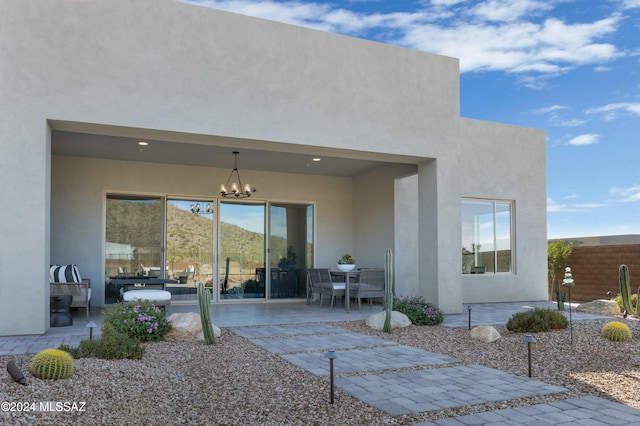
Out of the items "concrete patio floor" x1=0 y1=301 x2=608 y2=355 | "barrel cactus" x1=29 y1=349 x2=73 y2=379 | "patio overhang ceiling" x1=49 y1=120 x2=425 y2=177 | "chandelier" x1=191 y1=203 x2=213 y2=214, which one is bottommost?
"concrete patio floor" x1=0 y1=301 x2=608 y2=355

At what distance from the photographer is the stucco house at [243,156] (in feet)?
22.2

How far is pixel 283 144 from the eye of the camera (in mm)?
8195

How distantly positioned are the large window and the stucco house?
0.13 ft

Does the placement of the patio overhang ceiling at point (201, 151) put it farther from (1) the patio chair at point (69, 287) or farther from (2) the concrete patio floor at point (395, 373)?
(2) the concrete patio floor at point (395, 373)

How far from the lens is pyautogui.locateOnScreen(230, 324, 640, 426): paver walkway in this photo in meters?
3.68

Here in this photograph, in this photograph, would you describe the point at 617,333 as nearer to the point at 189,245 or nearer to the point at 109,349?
the point at 109,349

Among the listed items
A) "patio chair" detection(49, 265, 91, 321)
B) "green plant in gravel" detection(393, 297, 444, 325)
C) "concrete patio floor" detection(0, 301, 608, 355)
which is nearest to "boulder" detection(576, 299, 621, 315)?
"concrete patio floor" detection(0, 301, 608, 355)

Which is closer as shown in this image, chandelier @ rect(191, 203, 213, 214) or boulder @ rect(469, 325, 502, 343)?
boulder @ rect(469, 325, 502, 343)

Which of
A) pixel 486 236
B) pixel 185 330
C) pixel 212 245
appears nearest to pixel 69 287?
pixel 185 330

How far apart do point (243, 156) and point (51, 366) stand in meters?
6.99

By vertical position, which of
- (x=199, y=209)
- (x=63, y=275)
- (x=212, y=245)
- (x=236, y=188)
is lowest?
(x=63, y=275)

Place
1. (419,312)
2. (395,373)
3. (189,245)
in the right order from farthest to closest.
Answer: (189,245) < (419,312) < (395,373)

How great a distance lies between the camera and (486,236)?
468 inches

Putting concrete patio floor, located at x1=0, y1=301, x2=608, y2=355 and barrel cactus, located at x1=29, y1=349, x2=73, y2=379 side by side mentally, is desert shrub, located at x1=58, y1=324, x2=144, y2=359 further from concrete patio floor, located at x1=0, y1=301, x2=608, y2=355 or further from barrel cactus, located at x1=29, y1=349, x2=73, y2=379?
barrel cactus, located at x1=29, y1=349, x2=73, y2=379
